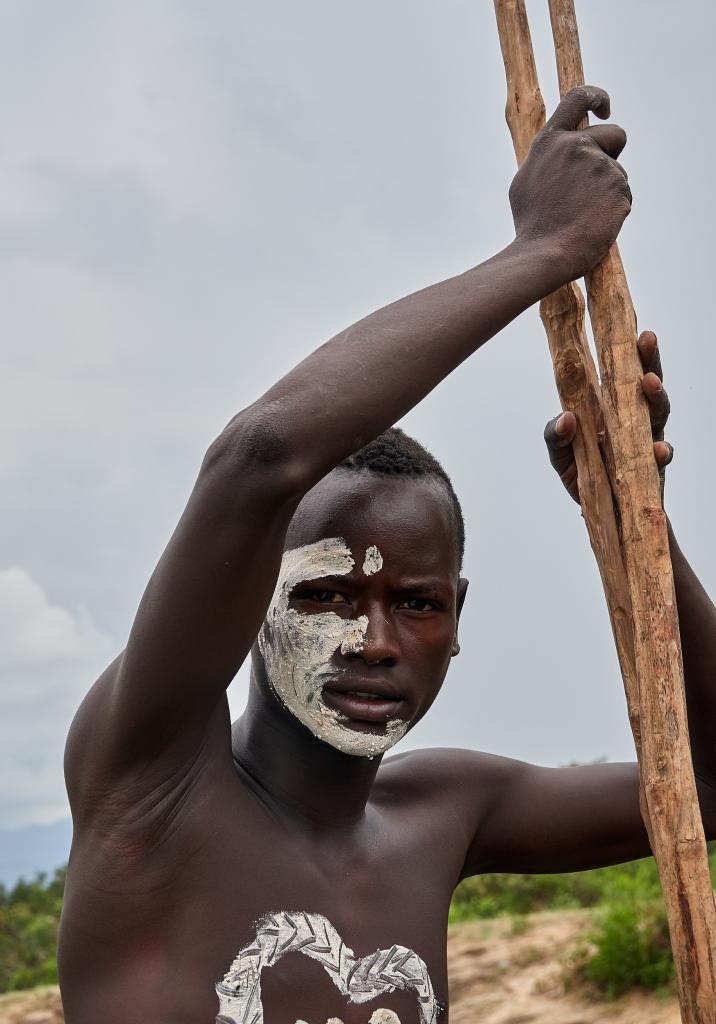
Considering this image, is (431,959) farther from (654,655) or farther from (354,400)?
(354,400)

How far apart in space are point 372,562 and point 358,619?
0.11m

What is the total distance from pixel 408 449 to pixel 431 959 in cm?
104

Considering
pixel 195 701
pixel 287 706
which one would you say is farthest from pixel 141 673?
pixel 287 706

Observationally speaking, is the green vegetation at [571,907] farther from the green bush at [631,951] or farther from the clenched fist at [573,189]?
the clenched fist at [573,189]

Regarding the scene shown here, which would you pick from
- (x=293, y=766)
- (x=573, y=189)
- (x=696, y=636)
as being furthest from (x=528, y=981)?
(x=573, y=189)

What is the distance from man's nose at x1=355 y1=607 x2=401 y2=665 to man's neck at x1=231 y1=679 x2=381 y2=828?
0.23 metres

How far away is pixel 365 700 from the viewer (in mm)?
2369

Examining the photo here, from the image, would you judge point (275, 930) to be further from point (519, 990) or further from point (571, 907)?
point (571, 907)

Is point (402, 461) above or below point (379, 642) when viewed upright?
above

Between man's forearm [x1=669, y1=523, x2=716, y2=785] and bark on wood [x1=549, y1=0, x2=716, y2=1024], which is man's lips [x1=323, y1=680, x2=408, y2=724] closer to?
bark on wood [x1=549, y1=0, x2=716, y2=1024]

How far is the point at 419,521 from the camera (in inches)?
96.0

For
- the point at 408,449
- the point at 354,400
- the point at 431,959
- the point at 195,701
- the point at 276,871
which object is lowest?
the point at 431,959

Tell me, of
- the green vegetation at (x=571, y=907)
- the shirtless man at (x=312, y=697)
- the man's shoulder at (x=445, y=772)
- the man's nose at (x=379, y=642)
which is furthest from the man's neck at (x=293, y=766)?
the green vegetation at (x=571, y=907)

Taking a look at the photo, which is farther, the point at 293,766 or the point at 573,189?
the point at 293,766
